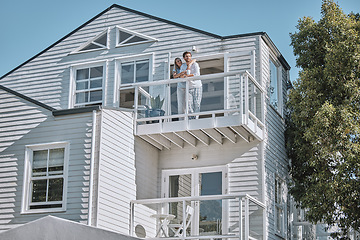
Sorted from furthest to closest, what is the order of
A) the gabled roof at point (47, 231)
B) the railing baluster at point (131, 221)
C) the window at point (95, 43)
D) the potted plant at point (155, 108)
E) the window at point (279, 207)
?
1. the window at point (95, 43)
2. the window at point (279, 207)
3. the potted plant at point (155, 108)
4. the railing baluster at point (131, 221)
5. the gabled roof at point (47, 231)

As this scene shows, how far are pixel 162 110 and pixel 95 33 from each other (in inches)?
197

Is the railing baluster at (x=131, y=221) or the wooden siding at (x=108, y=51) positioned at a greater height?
the wooden siding at (x=108, y=51)

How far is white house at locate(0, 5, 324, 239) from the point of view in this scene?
47.0 feet

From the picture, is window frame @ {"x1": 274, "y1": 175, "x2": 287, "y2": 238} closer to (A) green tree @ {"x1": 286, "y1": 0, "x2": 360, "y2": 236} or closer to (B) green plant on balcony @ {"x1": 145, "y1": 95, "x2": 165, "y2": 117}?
(A) green tree @ {"x1": 286, "y1": 0, "x2": 360, "y2": 236}

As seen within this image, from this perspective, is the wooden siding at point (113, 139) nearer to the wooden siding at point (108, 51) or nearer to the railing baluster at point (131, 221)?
the wooden siding at point (108, 51)

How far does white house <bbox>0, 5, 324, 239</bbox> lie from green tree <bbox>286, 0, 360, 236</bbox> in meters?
0.80

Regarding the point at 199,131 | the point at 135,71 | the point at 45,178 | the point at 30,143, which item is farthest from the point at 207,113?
the point at 30,143

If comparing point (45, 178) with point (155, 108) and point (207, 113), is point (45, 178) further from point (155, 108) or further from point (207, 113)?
point (207, 113)

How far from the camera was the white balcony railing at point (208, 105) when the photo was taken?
15273 millimetres

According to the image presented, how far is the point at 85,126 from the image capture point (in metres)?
14.5

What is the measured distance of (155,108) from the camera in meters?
16.0

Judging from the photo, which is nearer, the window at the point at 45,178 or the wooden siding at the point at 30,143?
the wooden siding at the point at 30,143

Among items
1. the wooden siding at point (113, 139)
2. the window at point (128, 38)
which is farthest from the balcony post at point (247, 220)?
the window at point (128, 38)

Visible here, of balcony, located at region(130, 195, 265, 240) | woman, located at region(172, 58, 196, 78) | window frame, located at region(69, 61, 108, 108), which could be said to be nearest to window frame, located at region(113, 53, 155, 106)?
window frame, located at region(69, 61, 108, 108)
